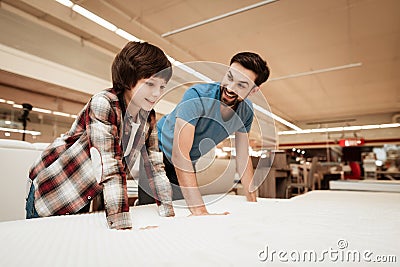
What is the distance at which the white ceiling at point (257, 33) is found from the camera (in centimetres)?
334

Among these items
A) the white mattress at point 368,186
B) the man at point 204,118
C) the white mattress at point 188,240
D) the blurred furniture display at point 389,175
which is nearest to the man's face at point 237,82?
the man at point 204,118

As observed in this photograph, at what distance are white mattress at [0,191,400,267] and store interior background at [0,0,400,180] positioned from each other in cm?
194

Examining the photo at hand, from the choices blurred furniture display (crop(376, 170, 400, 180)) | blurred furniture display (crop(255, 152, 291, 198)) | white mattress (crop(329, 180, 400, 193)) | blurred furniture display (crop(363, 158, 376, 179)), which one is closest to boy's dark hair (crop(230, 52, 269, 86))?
blurred furniture display (crop(255, 152, 291, 198))

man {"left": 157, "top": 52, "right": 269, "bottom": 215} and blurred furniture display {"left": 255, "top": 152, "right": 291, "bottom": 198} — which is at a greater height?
man {"left": 157, "top": 52, "right": 269, "bottom": 215}

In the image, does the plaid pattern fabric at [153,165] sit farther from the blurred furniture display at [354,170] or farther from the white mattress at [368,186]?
the blurred furniture display at [354,170]

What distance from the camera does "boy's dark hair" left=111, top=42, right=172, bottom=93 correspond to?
73 centimetres

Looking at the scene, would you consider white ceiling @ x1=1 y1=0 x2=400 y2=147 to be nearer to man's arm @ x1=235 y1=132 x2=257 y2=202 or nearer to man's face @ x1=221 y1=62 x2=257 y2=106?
man's arm @ x1=235 y1=132 x2=257 y2=202

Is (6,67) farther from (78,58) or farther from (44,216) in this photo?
(44,216)

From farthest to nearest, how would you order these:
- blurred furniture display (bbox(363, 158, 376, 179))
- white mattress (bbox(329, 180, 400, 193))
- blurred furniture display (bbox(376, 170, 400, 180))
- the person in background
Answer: blurred furniture display (bbox(376, 170, 400, 180)) < blurred furniture display (bbox(363, 158, 376, 179)) < white mattress (bbox(329, 180, 400, 193)) < the person in background

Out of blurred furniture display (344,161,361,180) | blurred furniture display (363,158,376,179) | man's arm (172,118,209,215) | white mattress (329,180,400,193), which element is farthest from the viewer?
blurred furniture display (344,161,361,180)

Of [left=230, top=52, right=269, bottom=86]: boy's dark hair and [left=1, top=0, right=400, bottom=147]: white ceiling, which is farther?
[left=1, top=0, right=400, bottom=147]: white ceiling

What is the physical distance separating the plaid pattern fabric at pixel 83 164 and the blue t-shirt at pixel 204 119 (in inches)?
8.0

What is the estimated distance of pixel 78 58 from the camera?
168 inches

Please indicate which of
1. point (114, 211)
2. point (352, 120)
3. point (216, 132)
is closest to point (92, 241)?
point (114, 211)
